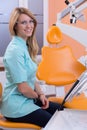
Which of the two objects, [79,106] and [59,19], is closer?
[79,106]

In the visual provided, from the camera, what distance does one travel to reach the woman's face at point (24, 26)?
1.65 meters

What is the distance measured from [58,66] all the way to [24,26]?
2.11ft

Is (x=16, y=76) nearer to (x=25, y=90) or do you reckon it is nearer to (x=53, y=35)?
(x=25, y=90)

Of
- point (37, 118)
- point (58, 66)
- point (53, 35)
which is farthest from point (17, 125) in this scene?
point (53, 35)

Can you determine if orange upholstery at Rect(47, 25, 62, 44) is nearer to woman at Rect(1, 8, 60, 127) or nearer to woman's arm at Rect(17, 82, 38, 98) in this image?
woman at Rect(1, 8, 60, 127)

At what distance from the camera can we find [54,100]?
6.39 ft

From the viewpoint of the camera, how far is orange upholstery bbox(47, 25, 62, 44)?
2.19 m

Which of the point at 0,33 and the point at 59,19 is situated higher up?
the point at 59,19

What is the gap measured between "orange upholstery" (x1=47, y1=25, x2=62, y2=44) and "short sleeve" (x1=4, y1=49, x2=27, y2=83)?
689 millimetres

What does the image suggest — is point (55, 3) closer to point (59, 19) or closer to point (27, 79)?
point (59, 19)

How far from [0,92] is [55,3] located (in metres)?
2.48

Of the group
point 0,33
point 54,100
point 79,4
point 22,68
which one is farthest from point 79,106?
point 0,33

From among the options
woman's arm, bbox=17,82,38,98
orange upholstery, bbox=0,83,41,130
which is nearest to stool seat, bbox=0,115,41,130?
orange upholstery, bbox=0,83,41,130

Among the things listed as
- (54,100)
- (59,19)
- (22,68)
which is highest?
A: (59,19)
